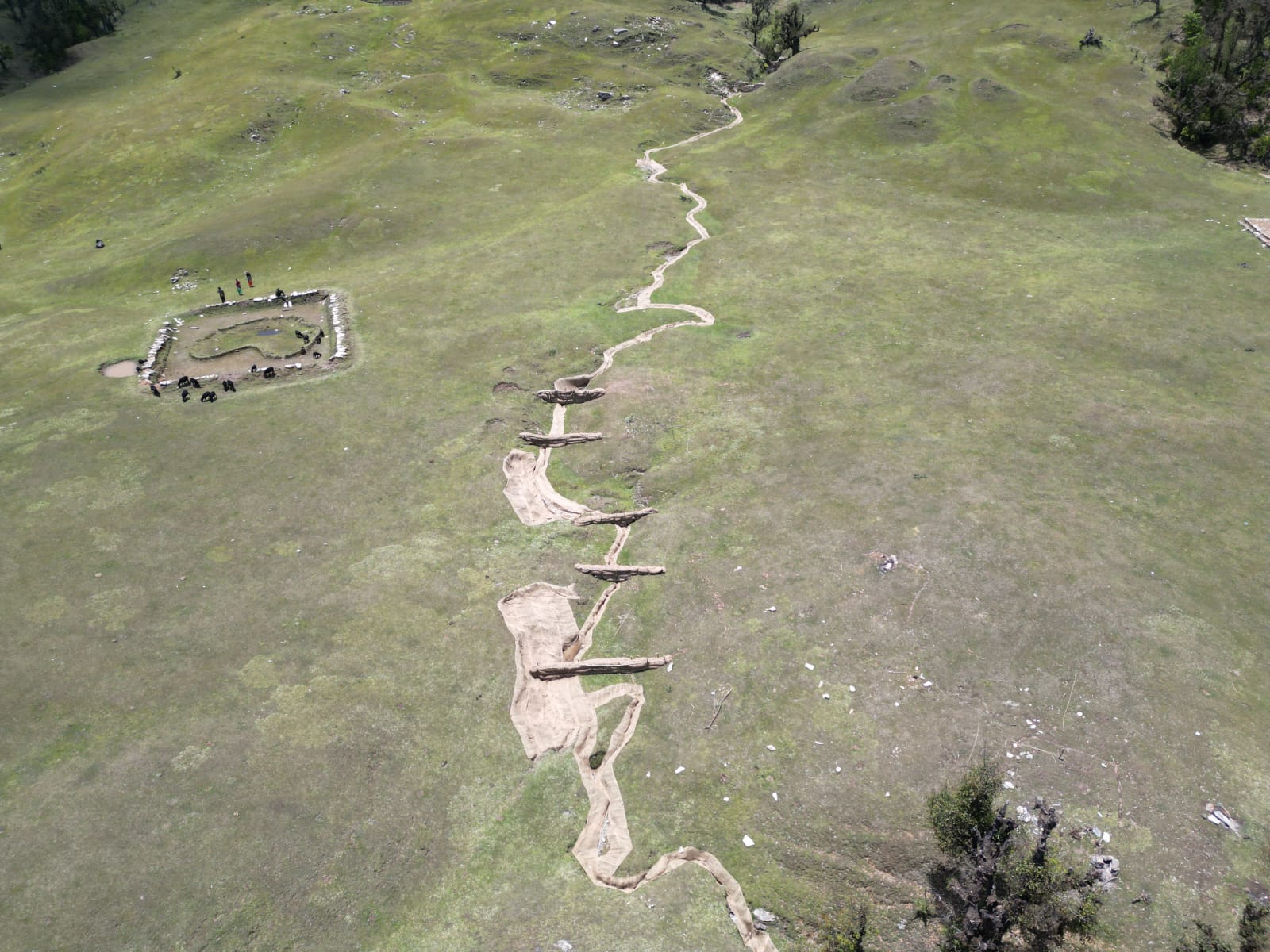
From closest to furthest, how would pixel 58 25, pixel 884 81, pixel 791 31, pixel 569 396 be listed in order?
pixel 569 396, pixel 884 81, pixel 791 31, pixel 58 25

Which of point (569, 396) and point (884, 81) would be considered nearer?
point (569, 396)

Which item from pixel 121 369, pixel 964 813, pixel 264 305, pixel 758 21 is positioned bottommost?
pixel 964 813

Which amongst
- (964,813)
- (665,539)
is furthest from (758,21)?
(964,813)

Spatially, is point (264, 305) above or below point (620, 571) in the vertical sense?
above

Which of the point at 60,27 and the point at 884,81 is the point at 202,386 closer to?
the point at 884,81

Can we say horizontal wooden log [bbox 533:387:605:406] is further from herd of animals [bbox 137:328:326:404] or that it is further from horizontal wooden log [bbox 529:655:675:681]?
horizontal wooden log [bbox 529:655:675:681]
